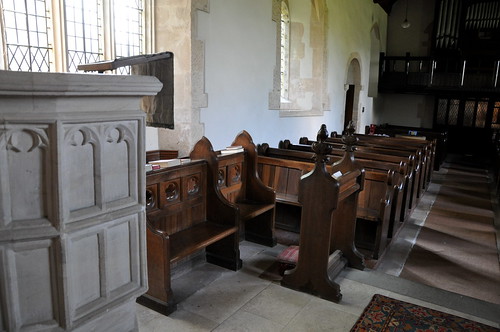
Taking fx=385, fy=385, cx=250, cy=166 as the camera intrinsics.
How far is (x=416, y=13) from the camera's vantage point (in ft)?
37.3

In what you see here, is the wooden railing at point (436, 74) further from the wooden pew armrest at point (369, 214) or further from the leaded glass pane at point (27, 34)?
the leaded glass pane at point (27, 34)

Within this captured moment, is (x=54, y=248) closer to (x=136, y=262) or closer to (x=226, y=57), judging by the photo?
(x=136, y=262)

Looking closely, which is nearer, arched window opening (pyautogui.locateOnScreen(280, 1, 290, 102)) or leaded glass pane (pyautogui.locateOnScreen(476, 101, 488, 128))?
arched window opening (pyautogui.locateOnScreen(280, 1, 290, 102))

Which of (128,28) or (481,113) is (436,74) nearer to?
(481,113)

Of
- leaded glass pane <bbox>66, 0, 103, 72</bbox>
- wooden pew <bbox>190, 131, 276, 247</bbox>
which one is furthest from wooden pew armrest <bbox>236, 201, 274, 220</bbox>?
leaded glass pane <bbox>66, 0, 103, 72</bbox>

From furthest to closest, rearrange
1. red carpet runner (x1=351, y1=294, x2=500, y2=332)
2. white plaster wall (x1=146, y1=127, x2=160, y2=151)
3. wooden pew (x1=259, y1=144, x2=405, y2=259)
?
white plaster wall (x1=146, y1=127, x2=160, y2=151), wooden pew (x1=259, y1=144, x2=405, y2=259), red carpet runner (x1=351, y1=294, x2=500, y2=332)

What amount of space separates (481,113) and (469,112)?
0.95 feet

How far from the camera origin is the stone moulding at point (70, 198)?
30.4 inches

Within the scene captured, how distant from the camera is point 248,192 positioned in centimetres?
356

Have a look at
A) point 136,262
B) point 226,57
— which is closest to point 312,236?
point 136,262

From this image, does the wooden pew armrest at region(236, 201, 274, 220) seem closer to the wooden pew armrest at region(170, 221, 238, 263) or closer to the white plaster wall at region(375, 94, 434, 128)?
the wooden pew armrest at region(170, 221, 238, 263)

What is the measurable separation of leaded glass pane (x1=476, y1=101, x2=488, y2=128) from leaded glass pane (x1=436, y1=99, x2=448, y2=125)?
2.69 ft

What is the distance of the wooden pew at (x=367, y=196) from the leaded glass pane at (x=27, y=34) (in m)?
2.15

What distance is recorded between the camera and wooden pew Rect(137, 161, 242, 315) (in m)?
2.27
